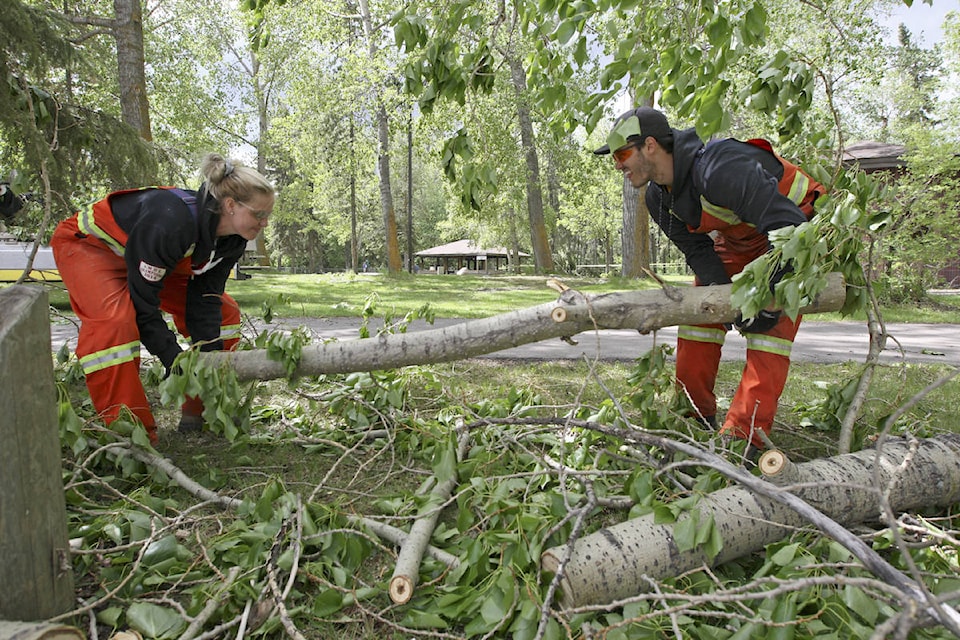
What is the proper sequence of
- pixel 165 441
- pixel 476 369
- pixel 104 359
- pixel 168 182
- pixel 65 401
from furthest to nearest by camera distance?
pixel 168 182, pixel 476 369, pixel 165 441, pixel 104 359, pixel 65 401

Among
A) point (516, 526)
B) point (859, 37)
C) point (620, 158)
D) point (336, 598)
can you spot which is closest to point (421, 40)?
point (620, 158)

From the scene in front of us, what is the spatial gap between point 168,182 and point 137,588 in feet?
17.5

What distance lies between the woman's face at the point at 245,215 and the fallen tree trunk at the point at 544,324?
0.67 meters

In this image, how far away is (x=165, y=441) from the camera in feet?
9.76

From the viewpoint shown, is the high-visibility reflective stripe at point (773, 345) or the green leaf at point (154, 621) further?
the high-visibility reflective stripe at point (773, 345)

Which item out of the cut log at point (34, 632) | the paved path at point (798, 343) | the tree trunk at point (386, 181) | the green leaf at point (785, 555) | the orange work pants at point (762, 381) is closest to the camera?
the cut log at point (34, 632)

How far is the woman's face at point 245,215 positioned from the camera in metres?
2.80

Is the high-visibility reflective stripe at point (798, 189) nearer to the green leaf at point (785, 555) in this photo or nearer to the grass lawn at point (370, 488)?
the grass lawn at point (370, 488)

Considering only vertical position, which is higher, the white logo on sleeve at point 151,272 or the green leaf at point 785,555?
the white logo on sleeve at point 151,272

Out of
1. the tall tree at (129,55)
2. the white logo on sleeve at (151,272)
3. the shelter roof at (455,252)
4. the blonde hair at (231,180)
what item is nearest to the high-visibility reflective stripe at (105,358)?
the white logo on sleeve at (151,272)

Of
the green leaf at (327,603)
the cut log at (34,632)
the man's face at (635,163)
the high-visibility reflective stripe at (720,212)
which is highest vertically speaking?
the man's face at (635,163)

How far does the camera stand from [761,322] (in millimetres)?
2508

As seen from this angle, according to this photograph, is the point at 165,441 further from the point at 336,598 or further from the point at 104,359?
the point at 336,598

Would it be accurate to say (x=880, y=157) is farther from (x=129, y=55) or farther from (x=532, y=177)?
(x=129, y=55)
